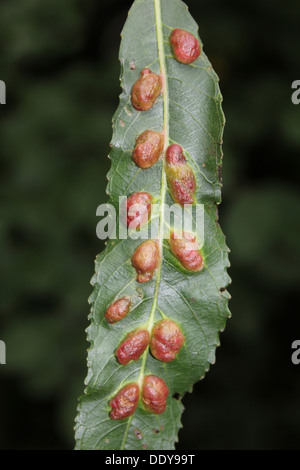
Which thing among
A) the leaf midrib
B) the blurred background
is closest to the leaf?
the leaf midrib

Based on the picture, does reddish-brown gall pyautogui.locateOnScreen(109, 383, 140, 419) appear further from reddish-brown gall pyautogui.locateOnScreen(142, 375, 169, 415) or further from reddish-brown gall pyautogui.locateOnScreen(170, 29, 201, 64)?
reddish-brown gall pyautogui.locateOnScreen(170, 29, 201, 64)

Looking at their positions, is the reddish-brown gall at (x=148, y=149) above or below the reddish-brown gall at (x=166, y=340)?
above

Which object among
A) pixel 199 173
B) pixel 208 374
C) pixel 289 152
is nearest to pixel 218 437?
pixel 208 374

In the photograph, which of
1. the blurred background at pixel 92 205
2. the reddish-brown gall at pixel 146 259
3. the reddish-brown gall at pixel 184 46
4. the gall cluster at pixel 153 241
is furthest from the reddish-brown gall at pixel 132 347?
the blurred background at pixel 92 205

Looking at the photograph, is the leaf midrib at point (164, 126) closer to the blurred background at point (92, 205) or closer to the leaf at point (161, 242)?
the leaf at point (161, 242)

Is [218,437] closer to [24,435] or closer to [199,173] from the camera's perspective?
[24,435]

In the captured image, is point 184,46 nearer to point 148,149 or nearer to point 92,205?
point 148,149

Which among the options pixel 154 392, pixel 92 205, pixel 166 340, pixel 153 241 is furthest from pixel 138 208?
pixel 92 205
